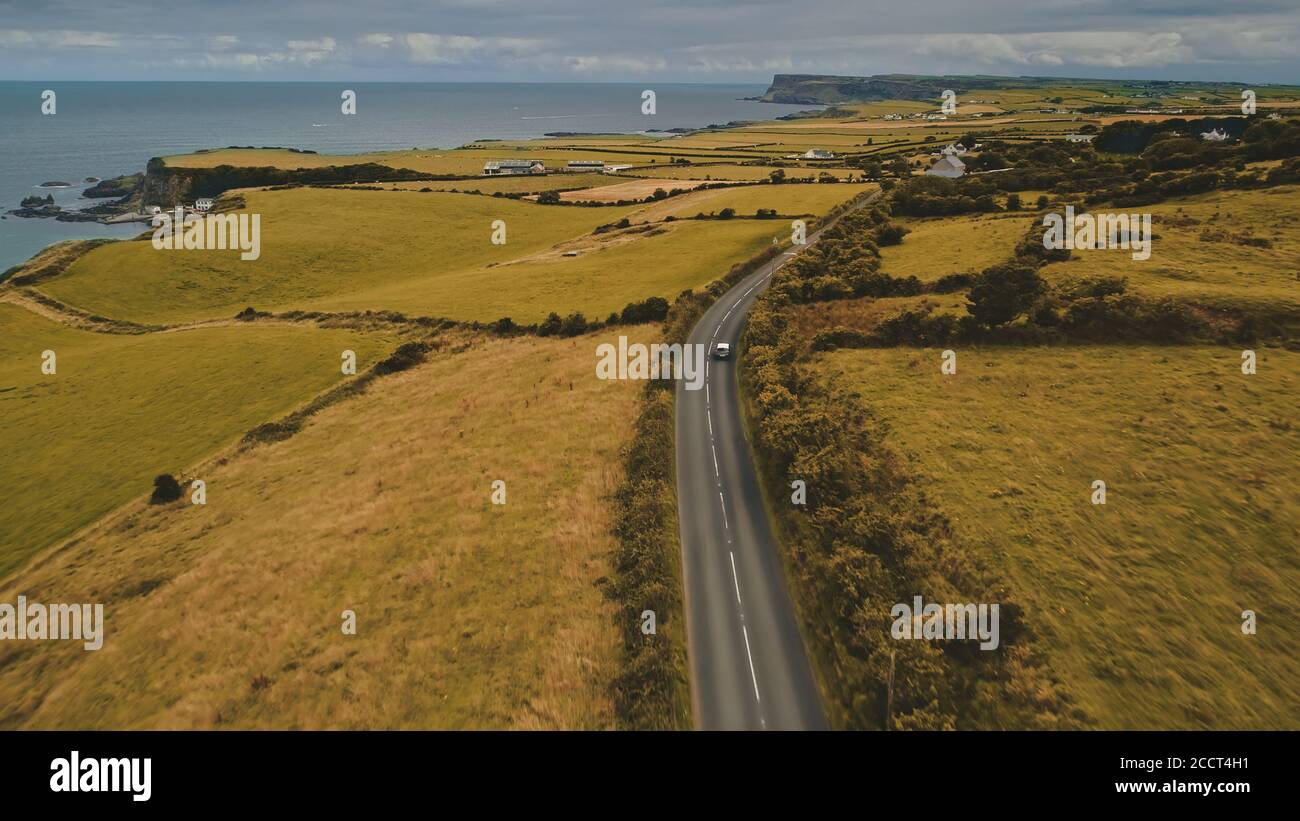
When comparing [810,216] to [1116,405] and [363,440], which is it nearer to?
[1116,405]

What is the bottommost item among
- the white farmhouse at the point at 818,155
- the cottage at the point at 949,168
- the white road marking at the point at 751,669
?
the white road marking at the point at 751,669

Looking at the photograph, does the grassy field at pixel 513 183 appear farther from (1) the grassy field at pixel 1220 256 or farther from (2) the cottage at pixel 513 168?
(1) the grassy field at pixel 1220 256

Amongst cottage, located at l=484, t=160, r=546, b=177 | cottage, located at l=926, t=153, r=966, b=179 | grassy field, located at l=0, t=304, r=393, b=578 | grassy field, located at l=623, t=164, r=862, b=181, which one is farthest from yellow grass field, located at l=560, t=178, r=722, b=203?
grassy field, located at l=0, t=304, r=393, b=578

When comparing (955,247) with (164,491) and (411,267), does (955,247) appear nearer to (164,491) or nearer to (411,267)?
(164,491)

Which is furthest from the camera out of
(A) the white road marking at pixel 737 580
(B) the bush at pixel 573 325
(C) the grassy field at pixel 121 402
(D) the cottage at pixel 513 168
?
(D) the cottage at pixel 513 168

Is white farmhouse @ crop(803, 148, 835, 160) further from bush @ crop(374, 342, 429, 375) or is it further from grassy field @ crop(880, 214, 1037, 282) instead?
bush @ crop(374, 342, 429, 375)

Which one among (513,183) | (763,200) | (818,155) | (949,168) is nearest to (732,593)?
(763,200)

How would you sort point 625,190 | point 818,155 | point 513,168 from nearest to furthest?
point 625,190 < point 513,168 < point 818,155

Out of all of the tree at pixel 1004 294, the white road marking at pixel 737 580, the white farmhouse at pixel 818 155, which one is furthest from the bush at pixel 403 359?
the white farmhouse at pixel 818 155
